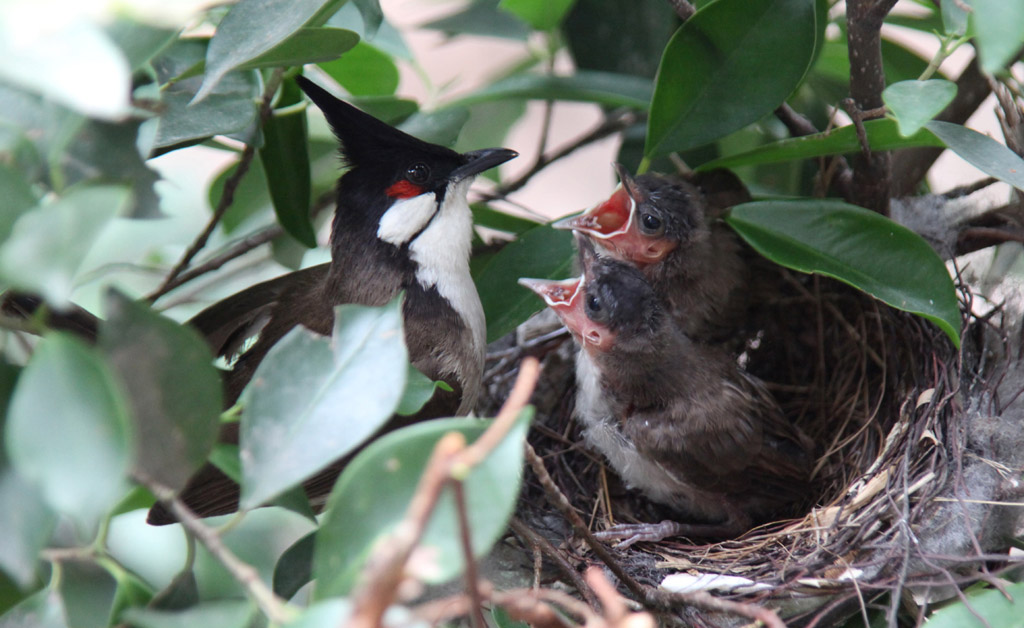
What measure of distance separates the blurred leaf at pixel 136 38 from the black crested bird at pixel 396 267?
804mm

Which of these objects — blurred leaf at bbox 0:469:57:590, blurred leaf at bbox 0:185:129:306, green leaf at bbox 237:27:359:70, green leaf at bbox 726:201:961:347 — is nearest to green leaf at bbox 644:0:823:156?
green leaf at bbox 726:201:961:347

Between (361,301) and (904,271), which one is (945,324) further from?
(361,301)

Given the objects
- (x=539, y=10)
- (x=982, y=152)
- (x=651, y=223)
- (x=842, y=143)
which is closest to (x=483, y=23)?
(x=539, y=10)

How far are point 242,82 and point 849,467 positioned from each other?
1503 millimetres

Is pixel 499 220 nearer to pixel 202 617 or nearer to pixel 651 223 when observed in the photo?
pixel 651 223

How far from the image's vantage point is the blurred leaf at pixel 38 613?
93 cm

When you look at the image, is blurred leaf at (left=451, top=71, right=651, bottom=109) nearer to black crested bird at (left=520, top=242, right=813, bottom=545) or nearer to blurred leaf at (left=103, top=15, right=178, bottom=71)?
black crested bird at (left=520, top=242, right=813, bottom=545)

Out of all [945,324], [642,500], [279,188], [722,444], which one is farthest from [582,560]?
[279,188]

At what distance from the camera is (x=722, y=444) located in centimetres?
183

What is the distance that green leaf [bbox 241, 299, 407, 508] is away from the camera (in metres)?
0.82

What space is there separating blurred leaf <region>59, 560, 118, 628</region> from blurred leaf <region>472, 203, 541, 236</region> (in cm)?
119

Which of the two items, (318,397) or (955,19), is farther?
(955,19)

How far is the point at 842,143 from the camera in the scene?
4.99 ft

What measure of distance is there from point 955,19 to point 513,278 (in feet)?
3.04
